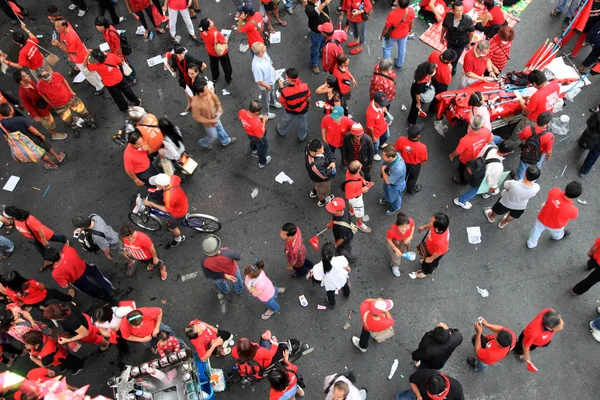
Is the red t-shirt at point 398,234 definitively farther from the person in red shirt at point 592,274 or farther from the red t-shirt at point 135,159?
the red t-shirt at point 135,159

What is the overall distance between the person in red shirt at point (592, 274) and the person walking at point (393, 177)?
308 centimetres

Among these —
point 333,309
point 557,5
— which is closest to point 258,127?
point 333,309

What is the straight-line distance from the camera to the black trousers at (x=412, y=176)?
310 inches

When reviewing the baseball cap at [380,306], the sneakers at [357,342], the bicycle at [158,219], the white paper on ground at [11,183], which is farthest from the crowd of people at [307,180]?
the white paper on ground at [11,183]

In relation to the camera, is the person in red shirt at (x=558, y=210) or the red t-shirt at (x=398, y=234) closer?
the person in red shirt at (x=558, y=210)

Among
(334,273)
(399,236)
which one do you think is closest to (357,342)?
(334,273)

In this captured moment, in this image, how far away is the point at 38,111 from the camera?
30.0ft

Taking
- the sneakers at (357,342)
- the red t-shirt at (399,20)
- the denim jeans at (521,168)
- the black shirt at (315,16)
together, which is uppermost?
the red t-shirt at (399,20)

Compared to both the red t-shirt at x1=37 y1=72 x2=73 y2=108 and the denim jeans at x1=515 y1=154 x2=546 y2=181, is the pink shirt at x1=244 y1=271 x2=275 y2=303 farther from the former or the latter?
the red t-shirt at x1=37 y1=72 x2=73 y2=108

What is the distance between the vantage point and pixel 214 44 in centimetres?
939

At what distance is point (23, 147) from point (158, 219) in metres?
2.99

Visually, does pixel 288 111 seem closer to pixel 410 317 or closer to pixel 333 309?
pixel 333 309

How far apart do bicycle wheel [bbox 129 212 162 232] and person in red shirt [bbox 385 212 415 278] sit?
4.35m

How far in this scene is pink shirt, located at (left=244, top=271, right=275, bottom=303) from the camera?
650 centimetres
